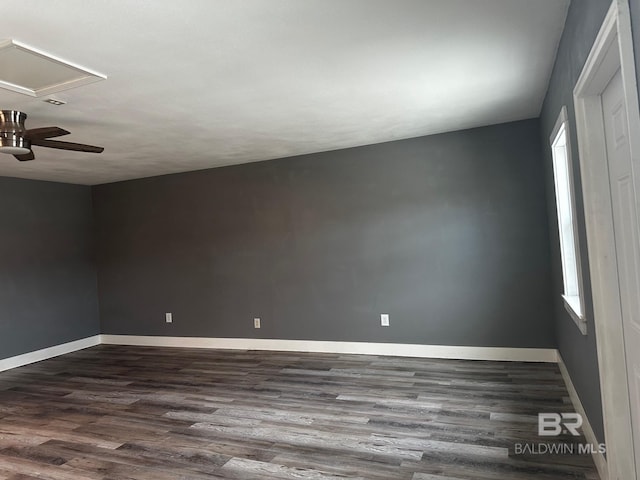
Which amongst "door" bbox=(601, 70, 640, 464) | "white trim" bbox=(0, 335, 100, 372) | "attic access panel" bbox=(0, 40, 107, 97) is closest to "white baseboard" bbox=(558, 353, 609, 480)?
"door" bbox=(601, 70, 640, 464)

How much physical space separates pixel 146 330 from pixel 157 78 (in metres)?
4.43

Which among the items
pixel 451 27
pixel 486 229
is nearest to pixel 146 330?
pixel 486 229

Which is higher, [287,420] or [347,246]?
[347,246]

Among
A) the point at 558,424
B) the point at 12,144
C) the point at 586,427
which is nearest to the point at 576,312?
the point at 586,427

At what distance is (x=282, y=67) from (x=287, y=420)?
2.45 meters

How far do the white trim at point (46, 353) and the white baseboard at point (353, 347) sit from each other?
22cm

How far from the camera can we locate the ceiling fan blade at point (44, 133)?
2.82m

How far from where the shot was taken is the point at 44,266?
5.81 metres

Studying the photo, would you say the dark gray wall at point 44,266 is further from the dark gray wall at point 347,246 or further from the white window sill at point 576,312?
the white window sill at point 576,312

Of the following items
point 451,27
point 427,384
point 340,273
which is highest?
point 451,27

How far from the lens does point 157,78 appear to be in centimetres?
266

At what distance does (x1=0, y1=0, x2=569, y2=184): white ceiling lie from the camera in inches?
78.5

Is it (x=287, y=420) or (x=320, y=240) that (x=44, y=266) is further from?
(x=287, y=420)

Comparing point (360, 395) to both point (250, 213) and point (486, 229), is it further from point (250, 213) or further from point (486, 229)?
point (250, 213)
